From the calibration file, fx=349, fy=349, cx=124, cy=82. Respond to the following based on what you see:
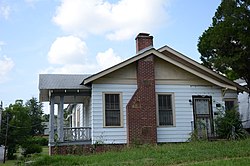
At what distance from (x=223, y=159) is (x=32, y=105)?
69.4 m

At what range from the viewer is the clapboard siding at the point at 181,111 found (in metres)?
16.9

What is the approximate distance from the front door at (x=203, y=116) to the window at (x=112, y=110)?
3.95 metres

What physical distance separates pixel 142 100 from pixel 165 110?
1535mm

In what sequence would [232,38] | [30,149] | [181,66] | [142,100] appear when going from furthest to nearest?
[30,149] < [232,38] < [181,66] < [142,100]

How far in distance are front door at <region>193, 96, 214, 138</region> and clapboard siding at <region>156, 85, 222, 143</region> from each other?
26cm

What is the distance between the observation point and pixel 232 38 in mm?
19953

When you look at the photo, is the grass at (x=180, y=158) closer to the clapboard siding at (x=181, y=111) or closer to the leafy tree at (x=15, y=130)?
the clapboard siding at (x=181, y=111)

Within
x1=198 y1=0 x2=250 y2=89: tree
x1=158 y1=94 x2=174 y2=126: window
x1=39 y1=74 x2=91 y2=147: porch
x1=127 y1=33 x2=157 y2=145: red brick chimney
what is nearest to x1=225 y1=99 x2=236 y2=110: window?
x1=198 y1=0 x2=250 y2=89: tree

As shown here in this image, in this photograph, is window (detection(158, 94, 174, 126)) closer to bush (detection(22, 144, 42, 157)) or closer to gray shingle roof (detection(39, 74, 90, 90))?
gray shingle roof (detection(39, 74, 90, 90))

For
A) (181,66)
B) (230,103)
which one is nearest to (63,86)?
(181,66)

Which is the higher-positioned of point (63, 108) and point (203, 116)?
point (63, 108)

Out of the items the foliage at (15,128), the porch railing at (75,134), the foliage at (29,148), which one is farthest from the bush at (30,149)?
the porch railing at (75,134)

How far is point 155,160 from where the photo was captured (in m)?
10.4

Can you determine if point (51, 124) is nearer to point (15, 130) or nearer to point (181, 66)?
point (181, 66)
